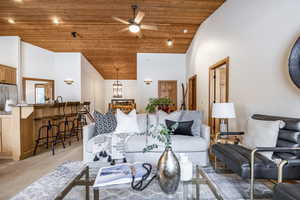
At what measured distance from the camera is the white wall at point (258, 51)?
226 centimetres

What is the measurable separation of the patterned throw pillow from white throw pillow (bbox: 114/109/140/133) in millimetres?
157

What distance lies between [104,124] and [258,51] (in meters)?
3.01

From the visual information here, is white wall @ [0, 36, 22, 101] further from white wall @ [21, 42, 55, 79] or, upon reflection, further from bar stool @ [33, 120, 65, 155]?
bar stool @ [33, 120, 65, 155]

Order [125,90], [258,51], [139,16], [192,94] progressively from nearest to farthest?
1. [258,51]
2. [139,16]
3. [192,94]
4. [125,90]

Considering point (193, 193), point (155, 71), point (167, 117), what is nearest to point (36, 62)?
point (155, 71)

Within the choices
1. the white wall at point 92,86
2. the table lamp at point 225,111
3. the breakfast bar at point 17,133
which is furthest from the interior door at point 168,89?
the breakfast bar at point 17,133

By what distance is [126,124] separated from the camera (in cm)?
321

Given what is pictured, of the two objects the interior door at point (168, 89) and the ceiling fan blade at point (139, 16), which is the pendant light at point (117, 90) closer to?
the interior door at point (168, 89)

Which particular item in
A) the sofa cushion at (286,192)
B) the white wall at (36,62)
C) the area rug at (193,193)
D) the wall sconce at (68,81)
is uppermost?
the white wall at (36,62)

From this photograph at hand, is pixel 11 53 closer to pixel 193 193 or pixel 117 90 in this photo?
pixel 117 90

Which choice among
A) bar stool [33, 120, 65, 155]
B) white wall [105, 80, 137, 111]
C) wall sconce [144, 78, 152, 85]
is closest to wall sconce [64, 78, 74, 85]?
bar stool [33, 120, 65, 155]

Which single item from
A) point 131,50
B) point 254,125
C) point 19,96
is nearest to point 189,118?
point 254,125

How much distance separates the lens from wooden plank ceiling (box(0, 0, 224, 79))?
427cm

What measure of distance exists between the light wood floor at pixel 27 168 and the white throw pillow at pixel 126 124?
3.71 ft
